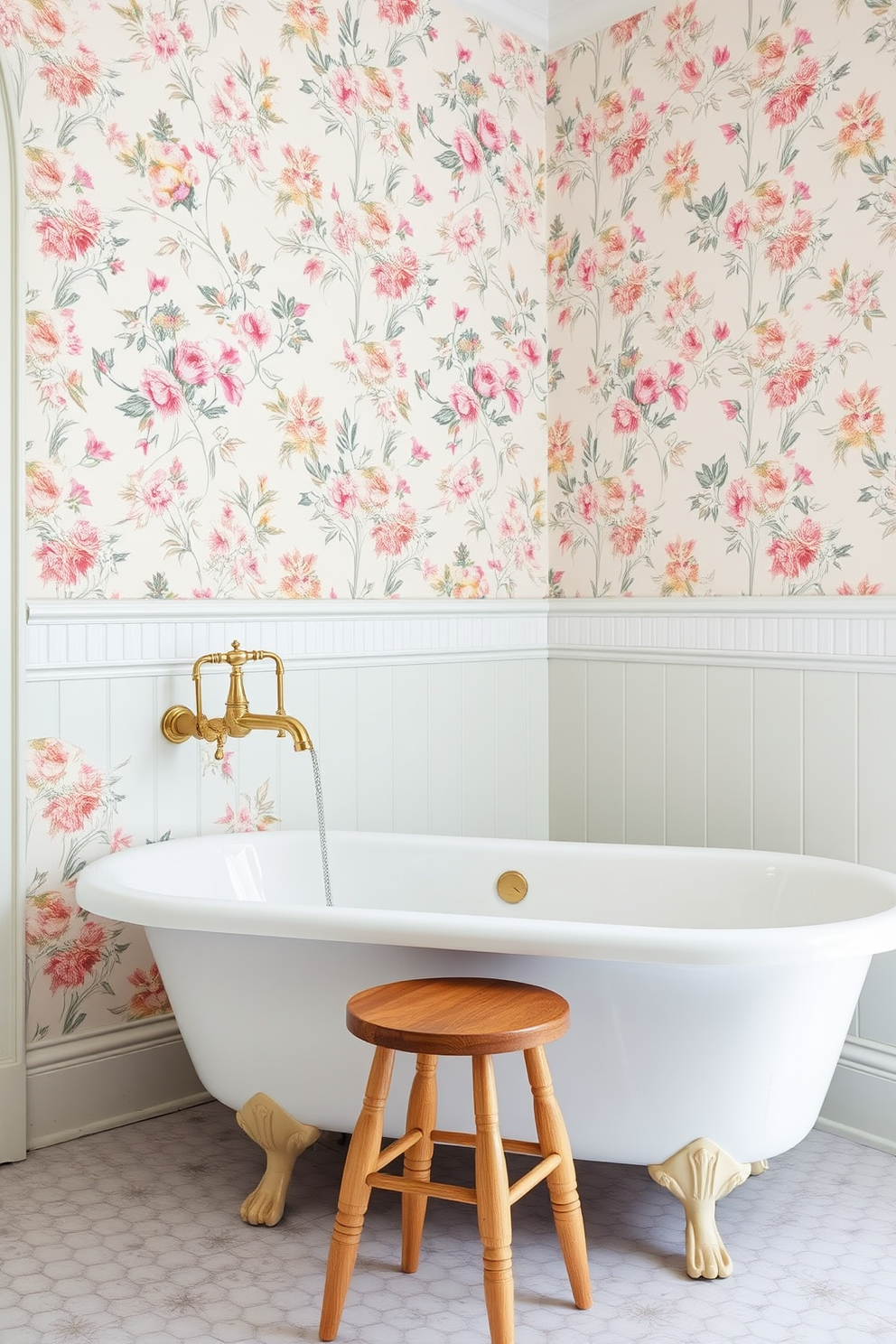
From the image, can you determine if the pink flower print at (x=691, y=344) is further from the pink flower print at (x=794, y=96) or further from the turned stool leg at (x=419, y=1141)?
the turned stool leg at (x=419, y=1141)

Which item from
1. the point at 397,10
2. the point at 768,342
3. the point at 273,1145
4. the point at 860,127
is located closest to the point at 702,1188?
the point at 273,1145

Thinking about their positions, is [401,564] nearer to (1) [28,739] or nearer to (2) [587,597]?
(2) [587,597]

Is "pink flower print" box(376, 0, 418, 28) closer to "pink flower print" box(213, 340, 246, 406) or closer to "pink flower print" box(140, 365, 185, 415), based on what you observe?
"pink flower print" box(213, 340, 246, 406)

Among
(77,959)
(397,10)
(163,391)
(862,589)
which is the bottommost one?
(77,959)

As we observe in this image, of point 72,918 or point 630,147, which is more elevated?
point 630,147

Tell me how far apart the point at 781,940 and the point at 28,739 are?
4.95 ft

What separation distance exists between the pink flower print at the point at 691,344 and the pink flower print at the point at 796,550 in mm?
523

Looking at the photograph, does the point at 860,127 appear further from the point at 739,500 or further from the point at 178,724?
the point at 178,724

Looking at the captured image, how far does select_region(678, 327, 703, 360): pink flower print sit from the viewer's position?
3.01 metres

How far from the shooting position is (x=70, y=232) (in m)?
2.50

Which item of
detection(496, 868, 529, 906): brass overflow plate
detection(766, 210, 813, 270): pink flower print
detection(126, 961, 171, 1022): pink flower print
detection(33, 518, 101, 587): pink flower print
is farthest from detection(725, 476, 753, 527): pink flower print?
detection(126, 961, 171, 1022): pink flower print

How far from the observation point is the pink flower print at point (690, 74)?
3.00 metres

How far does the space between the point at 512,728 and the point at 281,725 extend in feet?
3.13

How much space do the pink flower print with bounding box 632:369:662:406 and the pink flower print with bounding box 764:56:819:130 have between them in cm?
62
